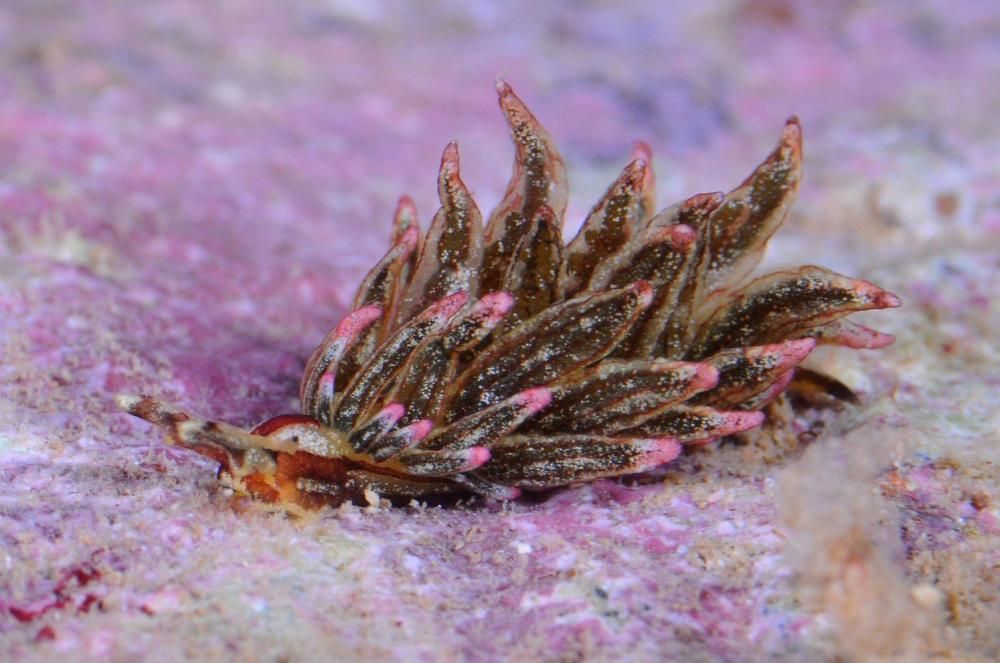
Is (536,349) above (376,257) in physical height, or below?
below

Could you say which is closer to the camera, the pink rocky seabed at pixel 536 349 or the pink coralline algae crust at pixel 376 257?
the pink coralline algae crust at pixel 376 257

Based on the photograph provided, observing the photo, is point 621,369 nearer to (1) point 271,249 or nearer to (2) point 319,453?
(2) point 319,453

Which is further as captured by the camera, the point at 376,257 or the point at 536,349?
the point at 376,257

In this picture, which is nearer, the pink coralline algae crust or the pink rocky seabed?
the pink coralline algae crust

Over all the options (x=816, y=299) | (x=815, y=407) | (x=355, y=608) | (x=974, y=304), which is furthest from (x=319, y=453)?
(x=974, y=304)
